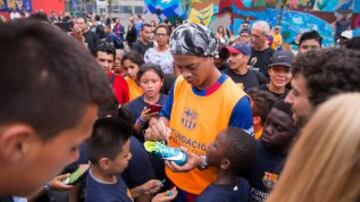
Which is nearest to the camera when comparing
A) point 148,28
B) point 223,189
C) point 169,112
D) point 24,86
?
point 24,86

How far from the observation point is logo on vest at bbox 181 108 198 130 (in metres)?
2.24

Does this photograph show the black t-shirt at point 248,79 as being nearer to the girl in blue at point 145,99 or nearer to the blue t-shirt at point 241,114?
the girl in blue at point 145,99

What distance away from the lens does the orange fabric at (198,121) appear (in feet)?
7.02

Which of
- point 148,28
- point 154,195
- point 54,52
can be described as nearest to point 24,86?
point 54,52

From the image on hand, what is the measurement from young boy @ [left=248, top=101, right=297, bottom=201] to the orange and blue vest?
0.14 m

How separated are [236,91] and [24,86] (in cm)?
149

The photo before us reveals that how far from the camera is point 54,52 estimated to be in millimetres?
903

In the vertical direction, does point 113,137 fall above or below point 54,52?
below

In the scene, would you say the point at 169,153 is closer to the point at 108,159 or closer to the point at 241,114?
the point at 108,159

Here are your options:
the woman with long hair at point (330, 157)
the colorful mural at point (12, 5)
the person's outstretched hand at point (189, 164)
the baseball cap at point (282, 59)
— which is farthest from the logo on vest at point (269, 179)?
the colorful mural at point (12, 5)

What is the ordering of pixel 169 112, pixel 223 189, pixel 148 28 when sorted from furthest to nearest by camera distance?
pixel 148 28 < pixel 169 112 < pixel 223 189

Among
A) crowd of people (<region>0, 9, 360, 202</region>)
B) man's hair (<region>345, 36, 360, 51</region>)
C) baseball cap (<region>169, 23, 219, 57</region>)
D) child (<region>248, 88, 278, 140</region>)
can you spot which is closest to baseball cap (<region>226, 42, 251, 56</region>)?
crowd of people (<region>0, 9, 360, 202</region>)

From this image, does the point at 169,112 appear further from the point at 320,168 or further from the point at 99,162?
the point at 320,168

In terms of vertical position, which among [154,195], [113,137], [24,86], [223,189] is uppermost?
[24,86]
